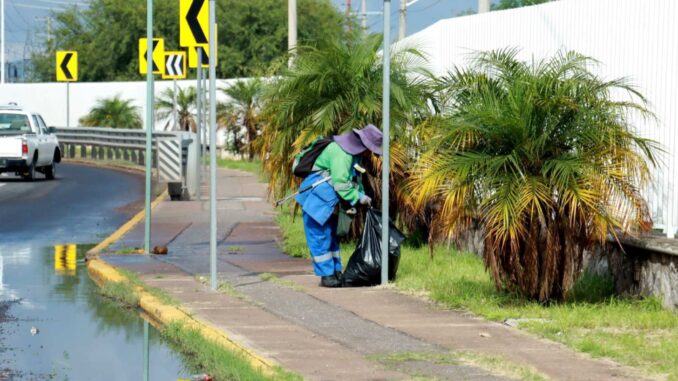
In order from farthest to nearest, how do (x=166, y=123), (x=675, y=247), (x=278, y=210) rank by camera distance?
(x=166, y=123) → (x=278, y=210) → (x=675, y=247)

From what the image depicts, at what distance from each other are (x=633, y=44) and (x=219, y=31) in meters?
59.4

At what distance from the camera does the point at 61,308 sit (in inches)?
477

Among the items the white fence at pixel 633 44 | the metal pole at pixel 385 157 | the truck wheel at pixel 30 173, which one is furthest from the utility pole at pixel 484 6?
the truck wheel at pixel 30 173

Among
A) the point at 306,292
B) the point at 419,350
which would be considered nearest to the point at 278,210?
the point at 306,292

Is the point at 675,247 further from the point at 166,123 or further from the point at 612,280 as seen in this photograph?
the point at 166,123

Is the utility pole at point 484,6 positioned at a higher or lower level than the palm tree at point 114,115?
higher

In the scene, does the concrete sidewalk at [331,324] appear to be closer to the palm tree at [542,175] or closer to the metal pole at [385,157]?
the metal pole at [385,157]

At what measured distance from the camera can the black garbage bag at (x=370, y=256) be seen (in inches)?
502

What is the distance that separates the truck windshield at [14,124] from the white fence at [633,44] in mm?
18626

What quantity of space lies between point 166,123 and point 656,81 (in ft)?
119

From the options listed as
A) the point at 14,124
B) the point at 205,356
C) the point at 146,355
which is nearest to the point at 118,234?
the point at 146,355

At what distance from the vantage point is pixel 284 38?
7006cm

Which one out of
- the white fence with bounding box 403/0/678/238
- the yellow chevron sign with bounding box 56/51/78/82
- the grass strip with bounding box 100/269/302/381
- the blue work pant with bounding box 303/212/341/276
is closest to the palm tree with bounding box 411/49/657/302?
the white fence with bounding box 403/0/678/238

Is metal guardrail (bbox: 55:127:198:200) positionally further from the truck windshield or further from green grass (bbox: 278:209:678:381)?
green grass (bbox: 278:209:678:381)
